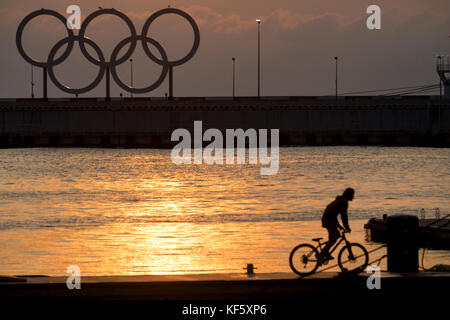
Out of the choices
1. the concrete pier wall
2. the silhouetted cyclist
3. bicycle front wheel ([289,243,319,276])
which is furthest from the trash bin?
the concrete pier wall

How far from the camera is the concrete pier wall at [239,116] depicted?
170m

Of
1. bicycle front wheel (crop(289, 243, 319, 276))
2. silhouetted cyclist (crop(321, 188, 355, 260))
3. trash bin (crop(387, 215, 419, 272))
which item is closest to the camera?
trash bin (crop(387, 215, 419, 272))

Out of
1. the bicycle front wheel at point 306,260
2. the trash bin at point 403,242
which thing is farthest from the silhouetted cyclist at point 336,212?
the trash bin at point 403,242

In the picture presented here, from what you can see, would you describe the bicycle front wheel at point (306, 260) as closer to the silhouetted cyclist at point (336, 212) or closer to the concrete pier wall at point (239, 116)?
the silhouetted cyclist at point (336, 212)

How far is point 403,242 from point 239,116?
512 ft

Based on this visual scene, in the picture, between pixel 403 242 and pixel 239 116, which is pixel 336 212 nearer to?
pixel 403 242

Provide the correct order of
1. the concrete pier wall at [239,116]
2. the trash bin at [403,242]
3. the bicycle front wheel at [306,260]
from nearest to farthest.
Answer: the trash bin at [403,242] < the bicycle front wheel at [306,260] < the concrete pier wall at [239,116]

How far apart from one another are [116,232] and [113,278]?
3276 centimetres

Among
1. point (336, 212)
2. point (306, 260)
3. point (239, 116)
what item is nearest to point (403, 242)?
point (336, 212)

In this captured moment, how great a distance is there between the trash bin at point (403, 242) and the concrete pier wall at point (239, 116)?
151859 mm

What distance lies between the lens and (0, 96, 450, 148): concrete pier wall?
169750 mm

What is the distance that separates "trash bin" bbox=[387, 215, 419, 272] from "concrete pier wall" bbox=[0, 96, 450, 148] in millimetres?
151859

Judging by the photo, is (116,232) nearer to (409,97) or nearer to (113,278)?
(113,278)

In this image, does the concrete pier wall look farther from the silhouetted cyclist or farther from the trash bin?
the trash bin
